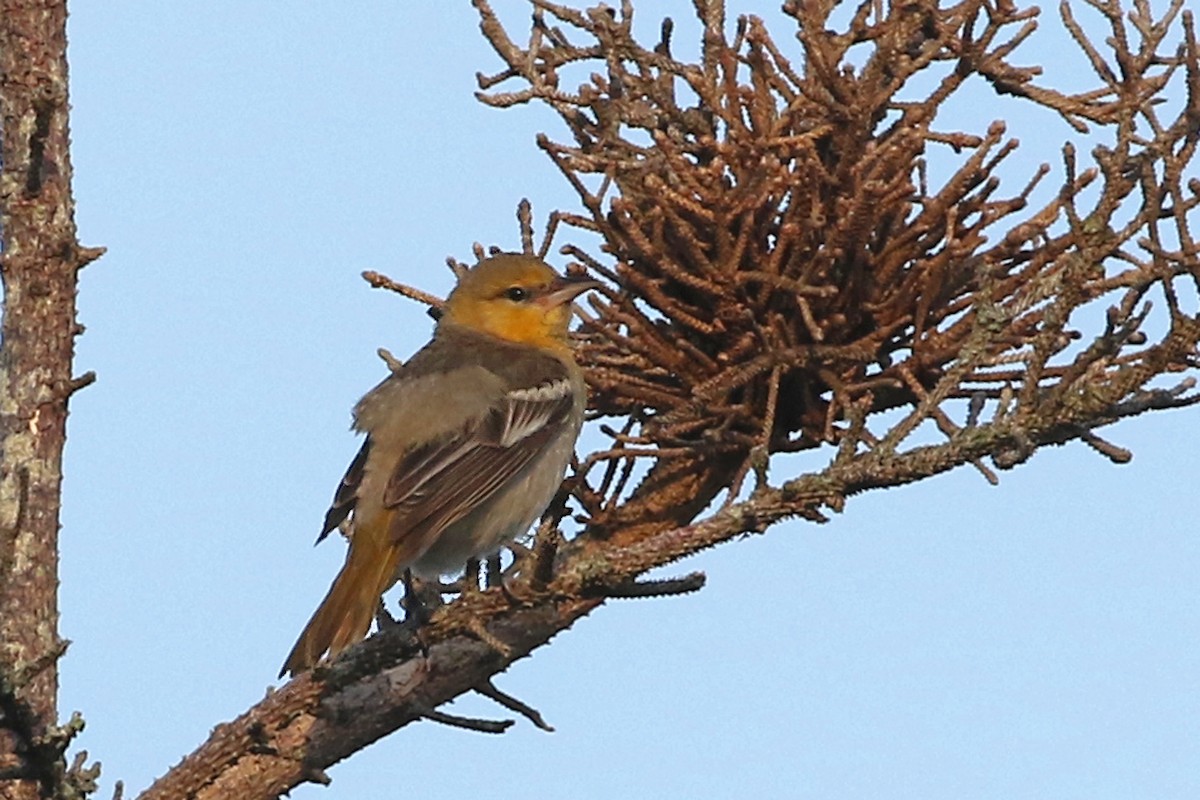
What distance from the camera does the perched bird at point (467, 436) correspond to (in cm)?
646

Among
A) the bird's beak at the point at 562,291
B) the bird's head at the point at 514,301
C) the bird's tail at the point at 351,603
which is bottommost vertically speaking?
the bird's tail at the point at 351,603

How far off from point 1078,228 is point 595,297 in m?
2.11

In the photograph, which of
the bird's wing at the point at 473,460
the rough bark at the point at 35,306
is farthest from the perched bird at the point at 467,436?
the rough bark at the point at 35,306

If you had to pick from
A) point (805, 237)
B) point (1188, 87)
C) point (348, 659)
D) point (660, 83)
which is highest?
point (660, 83)

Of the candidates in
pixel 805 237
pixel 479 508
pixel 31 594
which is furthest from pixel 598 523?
pixel 31 594

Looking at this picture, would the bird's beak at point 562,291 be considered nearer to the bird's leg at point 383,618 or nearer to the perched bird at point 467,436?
the perched bird at point 467,436

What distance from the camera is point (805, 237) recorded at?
606 centimetres

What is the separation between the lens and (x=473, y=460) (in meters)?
6.97

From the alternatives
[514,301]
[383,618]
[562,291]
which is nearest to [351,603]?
[383,618]

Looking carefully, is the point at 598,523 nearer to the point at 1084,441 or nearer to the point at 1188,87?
the point at 1084,441

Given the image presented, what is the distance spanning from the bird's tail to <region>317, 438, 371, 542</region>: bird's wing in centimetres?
10

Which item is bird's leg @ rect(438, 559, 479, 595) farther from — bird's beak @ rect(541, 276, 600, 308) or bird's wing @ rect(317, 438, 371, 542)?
bird's beak @ rect(541, 276, 600, 308)

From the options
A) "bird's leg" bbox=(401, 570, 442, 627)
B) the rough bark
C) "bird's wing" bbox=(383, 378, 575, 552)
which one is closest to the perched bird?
"bird's wing" bbox=(383, 378, 575, 552)

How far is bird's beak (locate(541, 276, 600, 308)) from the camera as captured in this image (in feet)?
23.2
